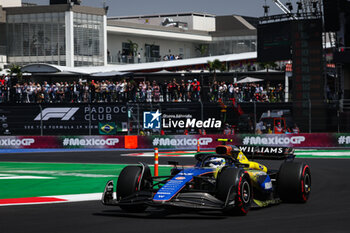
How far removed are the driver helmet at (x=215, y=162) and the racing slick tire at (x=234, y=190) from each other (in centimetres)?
81

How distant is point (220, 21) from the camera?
329 ft

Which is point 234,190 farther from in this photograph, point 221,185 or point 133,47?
point 133,47

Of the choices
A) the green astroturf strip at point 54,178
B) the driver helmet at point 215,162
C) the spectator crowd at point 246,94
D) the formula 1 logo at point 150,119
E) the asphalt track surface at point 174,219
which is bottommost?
the green astroturf strip at point 54,178

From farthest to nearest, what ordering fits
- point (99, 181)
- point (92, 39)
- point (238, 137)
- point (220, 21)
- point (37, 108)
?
point (220, 21) → point (92, 39) → point (37, 108) → point (238, 137) → point (99, 181)

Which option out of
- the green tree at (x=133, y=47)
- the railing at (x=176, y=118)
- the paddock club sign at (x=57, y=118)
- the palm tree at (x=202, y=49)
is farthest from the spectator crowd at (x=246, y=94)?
the palm tree at (x=202, y=49)

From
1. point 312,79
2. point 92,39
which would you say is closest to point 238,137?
point 312,79


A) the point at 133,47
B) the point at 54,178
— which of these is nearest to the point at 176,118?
the point at 54,178

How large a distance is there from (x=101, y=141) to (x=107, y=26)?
40138 mm

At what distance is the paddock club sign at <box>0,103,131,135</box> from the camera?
36281mm

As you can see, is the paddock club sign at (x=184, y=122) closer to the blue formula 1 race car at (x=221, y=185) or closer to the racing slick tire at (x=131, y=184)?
the blue formula 1 race car at (x=221, y=185)

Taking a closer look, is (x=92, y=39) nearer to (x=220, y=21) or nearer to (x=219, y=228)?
(x=220, y=21)

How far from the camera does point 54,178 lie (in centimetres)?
1925

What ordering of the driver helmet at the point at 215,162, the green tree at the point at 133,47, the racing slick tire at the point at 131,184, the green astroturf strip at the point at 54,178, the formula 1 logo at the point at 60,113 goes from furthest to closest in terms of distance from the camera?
the green tree at the point at 133,47 < the formula 1 logo at the point at 60,113 < the green astroturf strip at the point at 54,178 < the driver helmet at the point at 215,162 < the racing slick tire at the point at 131,184

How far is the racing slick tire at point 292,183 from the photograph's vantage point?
12.6m
